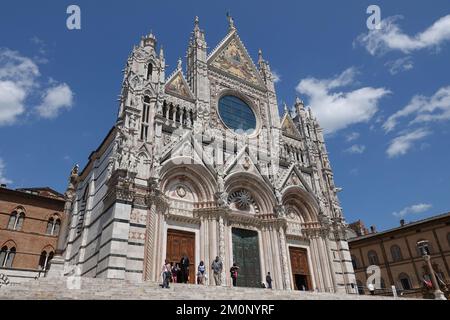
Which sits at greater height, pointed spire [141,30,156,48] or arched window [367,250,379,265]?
pointed spire [141,30,156,48]

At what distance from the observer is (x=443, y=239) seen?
33125mm

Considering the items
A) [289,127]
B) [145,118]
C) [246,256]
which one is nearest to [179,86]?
[145,118]

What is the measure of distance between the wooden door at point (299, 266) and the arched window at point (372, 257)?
19893 mm

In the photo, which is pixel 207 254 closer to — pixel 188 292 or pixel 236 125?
pixel 188 292

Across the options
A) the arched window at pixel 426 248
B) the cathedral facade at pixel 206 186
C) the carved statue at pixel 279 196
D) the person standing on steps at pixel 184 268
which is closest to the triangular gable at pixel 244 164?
the cathedral facade at pixel 206 186

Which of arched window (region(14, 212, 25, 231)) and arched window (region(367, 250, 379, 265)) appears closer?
arched window (region(14, 212, 25, 231))

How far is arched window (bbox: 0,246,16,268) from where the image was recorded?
86.5 feet

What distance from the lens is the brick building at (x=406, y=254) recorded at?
33.0m

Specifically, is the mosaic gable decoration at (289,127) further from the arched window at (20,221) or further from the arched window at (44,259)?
the arched window at (20,221)

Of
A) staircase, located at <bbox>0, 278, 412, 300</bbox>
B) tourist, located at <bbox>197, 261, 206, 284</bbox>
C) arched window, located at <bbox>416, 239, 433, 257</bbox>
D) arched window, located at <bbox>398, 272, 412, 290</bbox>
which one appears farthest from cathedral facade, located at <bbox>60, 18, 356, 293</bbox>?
arched window, located at <bbox>398, 272, 412, 290</bbox>

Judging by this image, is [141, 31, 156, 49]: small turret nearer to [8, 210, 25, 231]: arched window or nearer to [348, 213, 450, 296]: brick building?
[8, 210, 25, 231]: arched window

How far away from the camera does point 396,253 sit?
36.4 metres

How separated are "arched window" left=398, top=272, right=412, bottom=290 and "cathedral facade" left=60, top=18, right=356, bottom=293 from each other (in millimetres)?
16829
